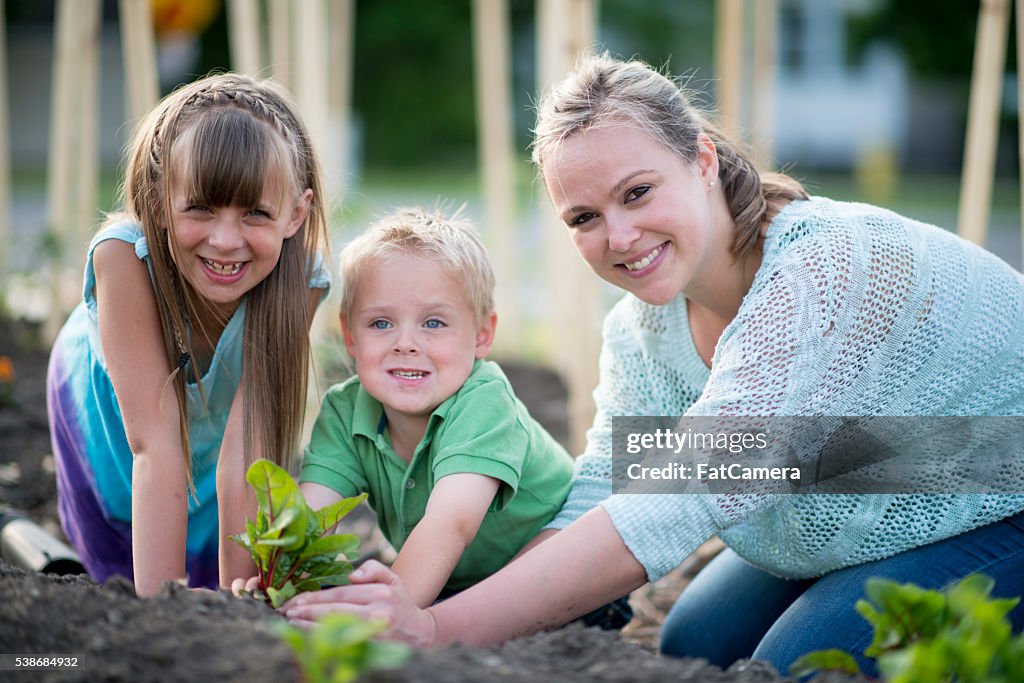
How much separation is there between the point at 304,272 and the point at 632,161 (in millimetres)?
750

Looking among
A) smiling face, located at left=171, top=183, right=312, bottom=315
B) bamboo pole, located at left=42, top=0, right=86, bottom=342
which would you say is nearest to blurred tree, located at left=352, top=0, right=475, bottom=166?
bamboo pole, located at left=42, top=0, right=86, bottom=342

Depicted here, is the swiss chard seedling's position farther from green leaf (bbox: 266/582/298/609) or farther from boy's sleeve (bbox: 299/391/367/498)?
boy's sleeve (bbox: 299/391/367/498)

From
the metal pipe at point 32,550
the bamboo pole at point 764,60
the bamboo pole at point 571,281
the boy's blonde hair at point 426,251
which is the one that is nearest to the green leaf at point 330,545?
the boy's blonde hair at point 426,251

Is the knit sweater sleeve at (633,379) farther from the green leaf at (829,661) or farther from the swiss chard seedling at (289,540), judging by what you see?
the green leaf at (829,661)

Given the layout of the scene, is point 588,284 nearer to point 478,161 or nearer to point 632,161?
point 632,161

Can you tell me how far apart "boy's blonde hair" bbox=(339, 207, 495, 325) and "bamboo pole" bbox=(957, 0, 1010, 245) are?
205 centimetres

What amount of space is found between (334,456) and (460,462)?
31 cm

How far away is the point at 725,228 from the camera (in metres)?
2.15

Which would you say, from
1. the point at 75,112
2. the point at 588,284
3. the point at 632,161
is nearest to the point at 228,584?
the point at 632,161

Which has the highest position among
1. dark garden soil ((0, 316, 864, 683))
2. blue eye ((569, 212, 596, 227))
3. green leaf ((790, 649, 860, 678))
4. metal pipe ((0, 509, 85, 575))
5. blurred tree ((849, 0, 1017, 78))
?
blurred tree ((849, 0, 1017, 78))

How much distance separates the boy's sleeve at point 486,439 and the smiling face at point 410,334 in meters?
0.06

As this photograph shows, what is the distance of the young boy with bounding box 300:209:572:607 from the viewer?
2.07 meters

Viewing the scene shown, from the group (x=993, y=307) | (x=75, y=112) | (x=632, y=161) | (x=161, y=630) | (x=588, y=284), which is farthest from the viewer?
(x=75, y=112)

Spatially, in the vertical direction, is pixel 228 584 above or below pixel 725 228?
below
